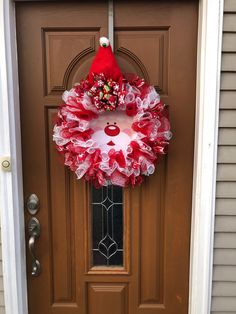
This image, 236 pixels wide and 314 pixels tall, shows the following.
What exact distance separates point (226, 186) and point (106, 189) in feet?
2.03

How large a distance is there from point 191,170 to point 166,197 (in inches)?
7.8

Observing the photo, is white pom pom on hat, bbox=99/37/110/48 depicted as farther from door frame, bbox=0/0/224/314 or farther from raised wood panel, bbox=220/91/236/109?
raised wood panel, bbox=220/91/236/109

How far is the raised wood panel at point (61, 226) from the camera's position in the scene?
5.73 feet

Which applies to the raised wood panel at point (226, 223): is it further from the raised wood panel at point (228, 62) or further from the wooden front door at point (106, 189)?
the raised wood panel at point (228, 62)

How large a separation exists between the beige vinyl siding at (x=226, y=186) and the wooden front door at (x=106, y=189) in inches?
6.8

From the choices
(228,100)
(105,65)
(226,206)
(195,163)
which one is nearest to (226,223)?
(226,206)

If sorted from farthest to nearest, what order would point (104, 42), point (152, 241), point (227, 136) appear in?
1. point (152, 241)
2. point (227, 136)
3. point (104, 42)

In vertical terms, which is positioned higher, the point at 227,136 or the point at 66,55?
the point at 66,55

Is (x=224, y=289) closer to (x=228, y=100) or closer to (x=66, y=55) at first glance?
(x=228, y=100)

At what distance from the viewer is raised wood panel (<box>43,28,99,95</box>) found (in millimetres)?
1648

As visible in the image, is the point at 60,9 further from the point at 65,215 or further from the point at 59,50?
the point at 65,215

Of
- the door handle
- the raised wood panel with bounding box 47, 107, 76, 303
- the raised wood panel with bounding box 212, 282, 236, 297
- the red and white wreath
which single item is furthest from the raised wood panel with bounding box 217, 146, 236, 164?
the door handle

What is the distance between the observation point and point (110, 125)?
159 cm

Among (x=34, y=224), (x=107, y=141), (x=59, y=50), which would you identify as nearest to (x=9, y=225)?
(x=34, y=224)
